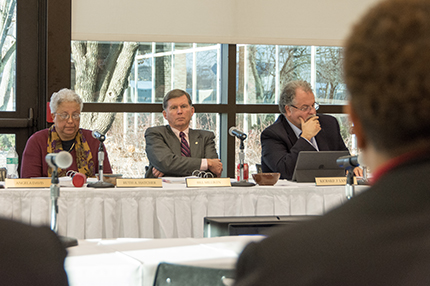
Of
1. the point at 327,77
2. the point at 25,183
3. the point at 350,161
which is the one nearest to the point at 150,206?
the point at 25,183

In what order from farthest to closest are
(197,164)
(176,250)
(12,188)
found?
(197,164) < (12,188) < (176,250)

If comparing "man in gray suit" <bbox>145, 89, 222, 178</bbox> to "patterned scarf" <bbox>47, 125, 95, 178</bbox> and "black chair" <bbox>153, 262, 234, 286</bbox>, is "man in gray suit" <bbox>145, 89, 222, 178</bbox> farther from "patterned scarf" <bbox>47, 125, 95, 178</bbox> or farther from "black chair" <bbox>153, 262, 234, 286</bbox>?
"black chair" <bbox>153, 262, 234, 286</bbox>

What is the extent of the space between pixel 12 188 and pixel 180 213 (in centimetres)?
88

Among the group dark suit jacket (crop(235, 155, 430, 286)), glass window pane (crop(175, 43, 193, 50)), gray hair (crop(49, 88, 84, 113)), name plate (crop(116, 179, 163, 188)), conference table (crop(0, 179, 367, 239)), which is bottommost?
conference table (crop(0, 179, 367, 239))

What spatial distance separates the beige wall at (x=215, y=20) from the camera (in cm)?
438

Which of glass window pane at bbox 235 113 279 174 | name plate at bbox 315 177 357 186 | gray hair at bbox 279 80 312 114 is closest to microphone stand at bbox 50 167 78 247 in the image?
name plate at bbox 315 177 357 186

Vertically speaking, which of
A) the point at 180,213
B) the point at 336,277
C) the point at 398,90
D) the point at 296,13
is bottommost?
the point at 180,213

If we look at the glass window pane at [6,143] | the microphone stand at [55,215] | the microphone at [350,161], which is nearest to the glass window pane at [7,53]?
the glass window pane at [6,143]

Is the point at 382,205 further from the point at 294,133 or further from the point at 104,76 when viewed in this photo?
the point at 104,76

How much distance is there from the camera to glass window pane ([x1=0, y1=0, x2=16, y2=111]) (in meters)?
4.37

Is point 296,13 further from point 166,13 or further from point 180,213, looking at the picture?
point 180,213

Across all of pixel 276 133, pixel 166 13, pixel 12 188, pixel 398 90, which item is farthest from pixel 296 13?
pixel 398 90

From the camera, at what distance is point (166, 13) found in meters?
4.50

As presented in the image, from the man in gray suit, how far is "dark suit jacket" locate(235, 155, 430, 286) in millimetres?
2909
